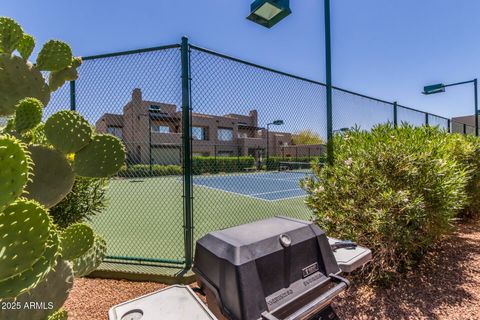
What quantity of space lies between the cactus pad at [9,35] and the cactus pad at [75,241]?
1.58 m

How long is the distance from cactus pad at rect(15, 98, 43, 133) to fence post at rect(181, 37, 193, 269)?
185 centimetres

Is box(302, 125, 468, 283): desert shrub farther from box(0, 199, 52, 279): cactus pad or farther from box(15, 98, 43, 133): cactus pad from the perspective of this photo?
box(15, 98, 43, 133): cactus pad

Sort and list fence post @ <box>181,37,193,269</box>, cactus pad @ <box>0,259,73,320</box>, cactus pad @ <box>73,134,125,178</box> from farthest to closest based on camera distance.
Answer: fence post @ <box>181,37,193,269</box> → cactus pad @ <box>73,134,125,178</box> → cactus pad @ <box>0,259,73,320</box>

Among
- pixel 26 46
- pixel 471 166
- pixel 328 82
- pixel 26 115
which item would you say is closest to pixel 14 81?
pixel 26 46

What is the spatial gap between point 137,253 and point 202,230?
1691mm

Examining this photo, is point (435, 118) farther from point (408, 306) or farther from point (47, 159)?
point (47, 159)

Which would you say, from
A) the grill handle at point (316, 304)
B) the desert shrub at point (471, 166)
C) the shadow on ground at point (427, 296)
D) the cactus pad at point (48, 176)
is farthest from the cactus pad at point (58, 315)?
the desert shrub at point (471, 166)

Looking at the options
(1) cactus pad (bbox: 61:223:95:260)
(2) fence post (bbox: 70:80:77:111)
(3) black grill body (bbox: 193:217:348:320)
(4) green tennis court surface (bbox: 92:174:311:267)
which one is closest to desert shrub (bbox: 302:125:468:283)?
(3) black grill body (bbox: 193:217:348:320)

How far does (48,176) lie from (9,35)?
1273mm

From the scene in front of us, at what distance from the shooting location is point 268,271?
142 centimetres

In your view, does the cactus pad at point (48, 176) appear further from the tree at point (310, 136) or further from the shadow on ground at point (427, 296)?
the tree at point (310, 136)

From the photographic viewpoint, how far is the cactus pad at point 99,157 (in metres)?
1.67

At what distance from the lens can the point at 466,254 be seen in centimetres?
402

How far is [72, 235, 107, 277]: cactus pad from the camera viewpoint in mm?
1756
